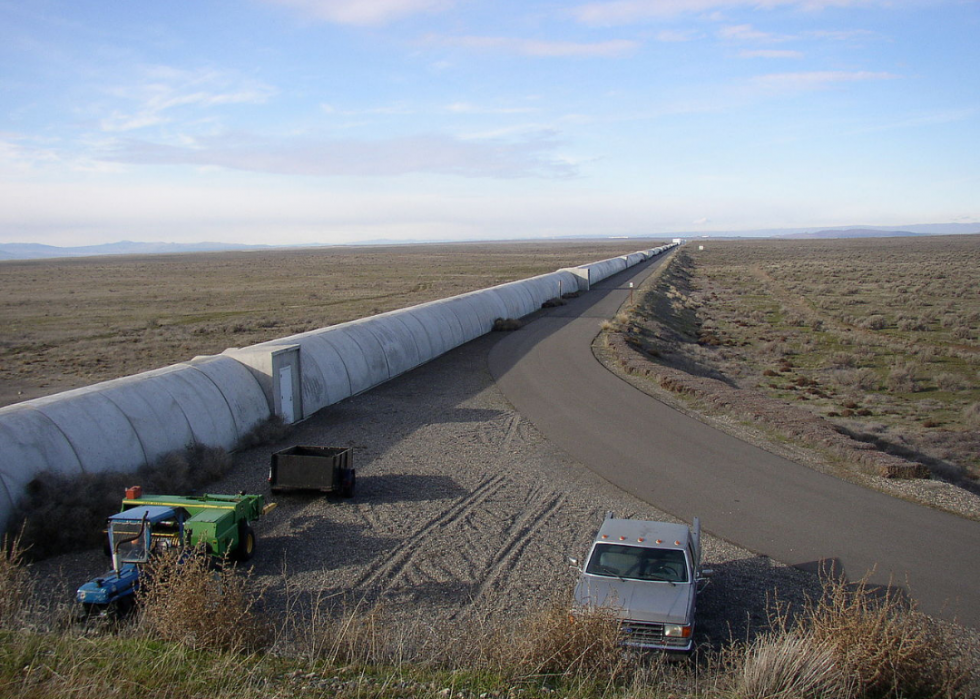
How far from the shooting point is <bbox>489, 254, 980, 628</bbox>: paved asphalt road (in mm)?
11000

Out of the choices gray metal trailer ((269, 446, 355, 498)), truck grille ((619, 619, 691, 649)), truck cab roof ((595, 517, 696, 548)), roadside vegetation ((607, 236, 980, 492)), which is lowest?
roadside vegetation ((607, 236, 980, 492))

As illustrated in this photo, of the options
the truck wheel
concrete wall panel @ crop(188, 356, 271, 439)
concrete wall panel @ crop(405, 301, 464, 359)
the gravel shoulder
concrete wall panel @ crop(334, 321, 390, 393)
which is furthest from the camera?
concrete wall panel @ crop(405, 301, 464, 359)

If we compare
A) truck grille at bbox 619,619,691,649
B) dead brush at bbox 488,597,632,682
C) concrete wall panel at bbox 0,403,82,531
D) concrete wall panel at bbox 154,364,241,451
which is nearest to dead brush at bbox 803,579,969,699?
truck grille at bbox 619,619,691,649

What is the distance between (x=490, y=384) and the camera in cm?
2405

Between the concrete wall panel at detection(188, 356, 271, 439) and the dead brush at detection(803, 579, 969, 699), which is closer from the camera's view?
the dead brush at detection(803, 579, 969, 699)

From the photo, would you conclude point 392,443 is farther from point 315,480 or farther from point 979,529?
point 979,529

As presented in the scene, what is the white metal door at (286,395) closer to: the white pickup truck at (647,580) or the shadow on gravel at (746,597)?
the white pickup truck at (647,580)

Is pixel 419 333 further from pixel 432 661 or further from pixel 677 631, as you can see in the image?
pixel 432 661

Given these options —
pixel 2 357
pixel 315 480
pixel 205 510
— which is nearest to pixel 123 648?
pixel 205 510

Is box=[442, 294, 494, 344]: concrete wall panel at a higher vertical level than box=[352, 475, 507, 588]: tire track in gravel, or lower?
higher

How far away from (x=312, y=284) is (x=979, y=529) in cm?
7067

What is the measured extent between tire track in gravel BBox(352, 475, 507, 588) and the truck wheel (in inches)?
69.7

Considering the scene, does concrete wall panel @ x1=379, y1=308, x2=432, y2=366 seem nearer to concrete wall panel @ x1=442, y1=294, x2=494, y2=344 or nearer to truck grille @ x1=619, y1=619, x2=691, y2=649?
concrete wall panel @ x1=442, y1=294, x2=494, y2=344

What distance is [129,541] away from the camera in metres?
9.57
